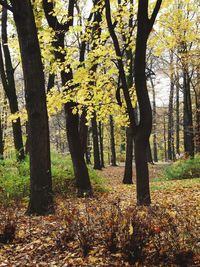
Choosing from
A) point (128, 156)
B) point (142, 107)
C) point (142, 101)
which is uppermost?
point (142, 101)

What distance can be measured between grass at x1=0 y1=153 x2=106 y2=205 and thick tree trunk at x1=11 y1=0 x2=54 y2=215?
4.78 ft

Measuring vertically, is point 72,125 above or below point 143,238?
above

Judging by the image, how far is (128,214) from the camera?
14.2 ft

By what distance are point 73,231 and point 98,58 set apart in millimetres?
5390

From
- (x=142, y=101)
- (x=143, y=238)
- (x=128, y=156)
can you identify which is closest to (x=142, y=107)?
(x=142, y=101)

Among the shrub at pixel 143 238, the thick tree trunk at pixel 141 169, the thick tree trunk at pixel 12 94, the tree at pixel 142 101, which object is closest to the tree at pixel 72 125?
the tree at pixel 142 101

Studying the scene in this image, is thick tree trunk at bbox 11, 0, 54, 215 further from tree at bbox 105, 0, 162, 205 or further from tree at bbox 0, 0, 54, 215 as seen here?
tree at bbox 105, 0, 162, 205

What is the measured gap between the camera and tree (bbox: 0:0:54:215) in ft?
23.2

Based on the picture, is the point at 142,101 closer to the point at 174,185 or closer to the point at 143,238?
the point at 143,238

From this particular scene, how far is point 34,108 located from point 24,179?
3400 mm

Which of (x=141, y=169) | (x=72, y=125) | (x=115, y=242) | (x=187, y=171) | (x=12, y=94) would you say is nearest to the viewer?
(x=115, y=242)

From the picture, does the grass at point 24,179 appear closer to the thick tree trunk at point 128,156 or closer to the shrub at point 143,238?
the thick tree trunk at point 128,156

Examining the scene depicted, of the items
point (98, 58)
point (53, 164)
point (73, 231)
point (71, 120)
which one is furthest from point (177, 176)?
point (73, 231)

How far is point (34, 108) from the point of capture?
709 cm
